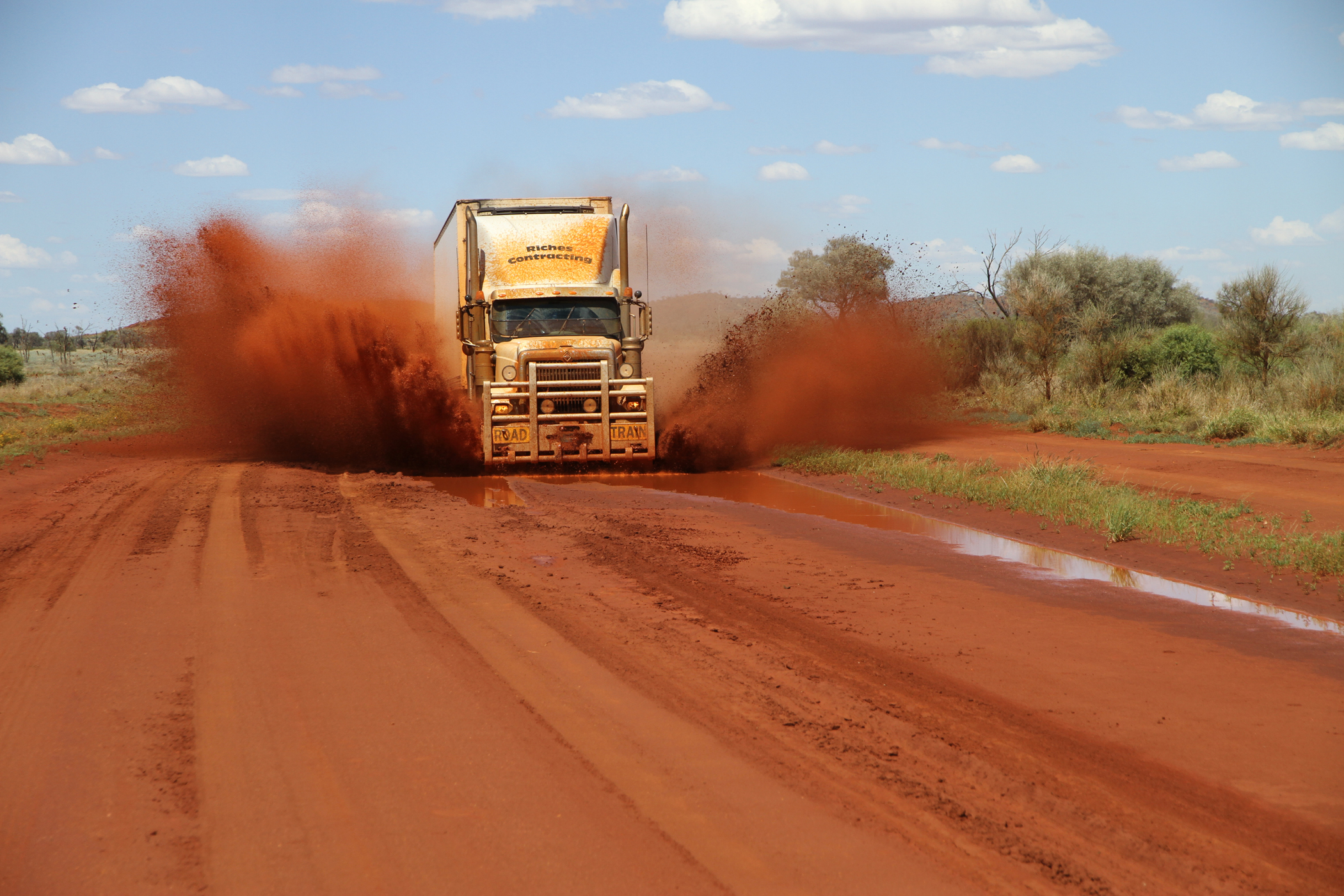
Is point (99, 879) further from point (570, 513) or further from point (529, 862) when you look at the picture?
point (570, 513)

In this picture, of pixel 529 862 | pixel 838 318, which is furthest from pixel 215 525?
pixel 838 318

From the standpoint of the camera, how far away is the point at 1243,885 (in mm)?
3781

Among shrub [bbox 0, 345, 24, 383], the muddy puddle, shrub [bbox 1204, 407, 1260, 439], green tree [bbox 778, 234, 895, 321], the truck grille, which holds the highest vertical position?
green tree [bbox 778, 234, 895, 321]

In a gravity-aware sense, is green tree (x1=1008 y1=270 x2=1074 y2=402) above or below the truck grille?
above

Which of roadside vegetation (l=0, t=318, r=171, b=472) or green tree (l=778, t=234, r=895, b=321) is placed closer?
roadside vegetation (l=0, t=318, r=171, b=472)

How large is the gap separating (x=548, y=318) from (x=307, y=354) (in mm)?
4851

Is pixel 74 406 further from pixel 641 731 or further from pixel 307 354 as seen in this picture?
pixel 641 731

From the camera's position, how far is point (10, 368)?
43.0m

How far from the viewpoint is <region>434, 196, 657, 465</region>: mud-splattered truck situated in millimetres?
15797

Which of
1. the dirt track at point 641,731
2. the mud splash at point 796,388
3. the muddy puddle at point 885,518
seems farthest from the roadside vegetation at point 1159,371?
the dirt track at point 641,731

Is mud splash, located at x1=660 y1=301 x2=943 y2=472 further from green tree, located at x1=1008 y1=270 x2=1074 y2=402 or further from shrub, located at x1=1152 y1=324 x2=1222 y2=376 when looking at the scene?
shrub, located at x1=1152 y1=324 x2=1222 y2=376

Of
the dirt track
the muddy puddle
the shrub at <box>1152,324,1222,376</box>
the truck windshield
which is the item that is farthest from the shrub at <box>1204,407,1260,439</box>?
the dirt track

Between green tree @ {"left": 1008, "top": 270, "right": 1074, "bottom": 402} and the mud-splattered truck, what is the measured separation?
1444 centimetres

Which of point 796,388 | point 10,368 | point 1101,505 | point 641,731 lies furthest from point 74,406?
point 641,731
